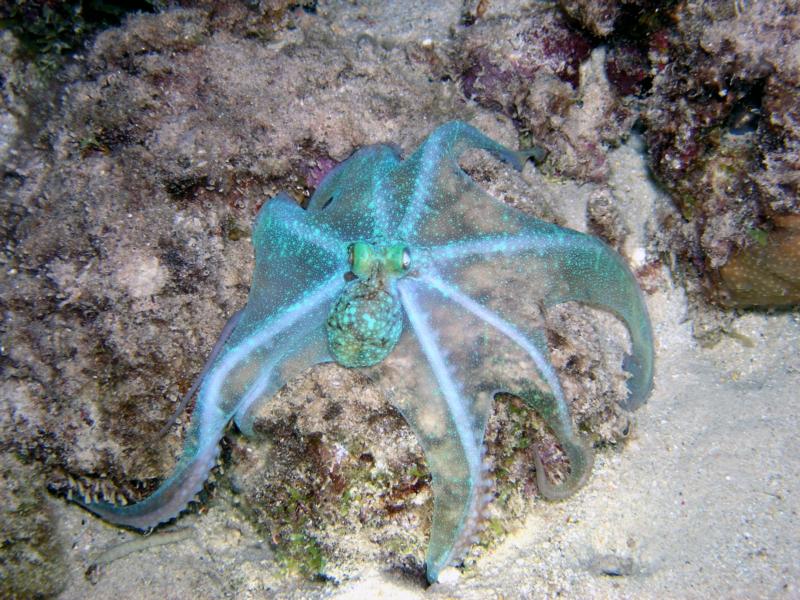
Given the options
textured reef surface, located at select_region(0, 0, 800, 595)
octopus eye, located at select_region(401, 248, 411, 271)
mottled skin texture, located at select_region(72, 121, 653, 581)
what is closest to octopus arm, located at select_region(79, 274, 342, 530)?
mottled skin texture, located at select_region(72, 121, 653, 581)

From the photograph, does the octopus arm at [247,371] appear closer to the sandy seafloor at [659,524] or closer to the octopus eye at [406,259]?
the octopus eye at [406,259]

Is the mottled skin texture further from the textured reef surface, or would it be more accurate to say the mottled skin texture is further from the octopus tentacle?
the textured reef surface

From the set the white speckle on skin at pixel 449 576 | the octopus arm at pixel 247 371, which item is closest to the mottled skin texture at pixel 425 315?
the octopus arm at pixel 247 371

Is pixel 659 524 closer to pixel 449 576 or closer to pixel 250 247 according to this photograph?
pixel 449 576

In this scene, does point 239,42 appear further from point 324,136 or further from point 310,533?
point 310,533

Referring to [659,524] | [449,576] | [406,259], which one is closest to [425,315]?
[406,259]

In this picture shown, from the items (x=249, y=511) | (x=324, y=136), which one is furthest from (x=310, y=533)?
(x=324, y=136)
